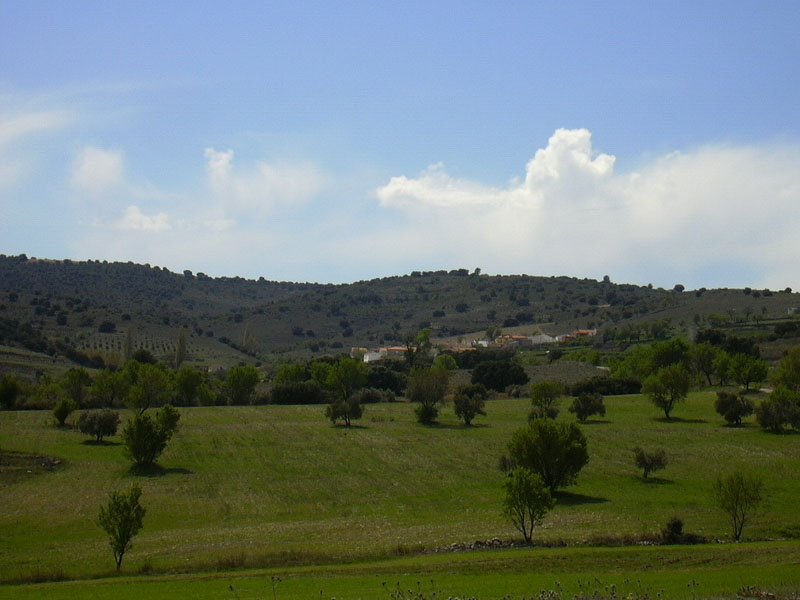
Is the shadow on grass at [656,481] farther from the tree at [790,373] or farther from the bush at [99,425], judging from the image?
the tree at [790,373]

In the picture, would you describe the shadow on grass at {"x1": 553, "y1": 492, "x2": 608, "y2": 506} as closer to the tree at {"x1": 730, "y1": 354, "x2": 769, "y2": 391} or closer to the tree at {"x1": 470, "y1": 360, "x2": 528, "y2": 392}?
the tree at {"x1": 730, "y1": 354, "x2": 769, "y2": 391}

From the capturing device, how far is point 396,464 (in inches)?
2295

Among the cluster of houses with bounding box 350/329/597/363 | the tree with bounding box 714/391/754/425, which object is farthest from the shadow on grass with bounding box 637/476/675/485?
the cluster of houses with bounding box 350/329/597/363

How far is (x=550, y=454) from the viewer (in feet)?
161

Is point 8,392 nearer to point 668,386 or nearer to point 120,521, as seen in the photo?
point 120,521

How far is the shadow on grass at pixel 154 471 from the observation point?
55147 mm

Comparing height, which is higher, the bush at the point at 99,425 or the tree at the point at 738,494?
the tree at the point at 738,494

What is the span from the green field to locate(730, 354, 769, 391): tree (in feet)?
57.7

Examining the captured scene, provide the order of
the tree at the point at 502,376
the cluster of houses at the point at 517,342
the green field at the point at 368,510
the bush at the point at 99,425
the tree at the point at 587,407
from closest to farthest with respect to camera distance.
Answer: the green field at the point at 368,510 < the bush at the point at 99,425 < the tree at the point at 587,407 < the tree at the point at 502,376 < the cluster of houses at the point at 517,342

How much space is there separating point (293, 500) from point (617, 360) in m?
92.8

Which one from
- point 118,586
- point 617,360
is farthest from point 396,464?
point 617,360

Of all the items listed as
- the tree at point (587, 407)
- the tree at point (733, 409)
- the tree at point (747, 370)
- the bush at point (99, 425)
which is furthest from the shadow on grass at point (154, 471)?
the tree at point (747, 370)

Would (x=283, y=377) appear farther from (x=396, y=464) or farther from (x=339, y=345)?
(x=339, y=345)

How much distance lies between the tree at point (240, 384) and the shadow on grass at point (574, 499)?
5681cm
